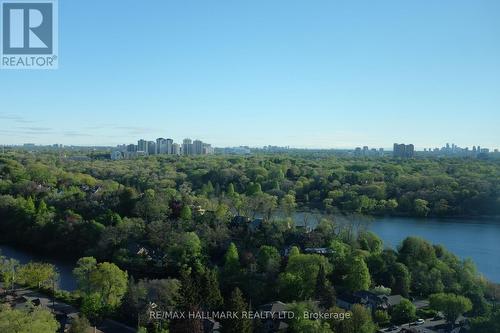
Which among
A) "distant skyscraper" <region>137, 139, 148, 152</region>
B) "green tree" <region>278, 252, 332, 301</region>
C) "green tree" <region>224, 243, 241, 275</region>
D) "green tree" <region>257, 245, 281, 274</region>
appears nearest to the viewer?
"green tree" <region>278, 252, 332, 301</region>

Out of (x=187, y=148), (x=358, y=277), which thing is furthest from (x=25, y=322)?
(x=187, y=148)

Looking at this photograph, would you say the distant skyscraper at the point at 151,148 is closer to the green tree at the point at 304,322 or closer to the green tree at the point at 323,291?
the green tree at the point at 323,291

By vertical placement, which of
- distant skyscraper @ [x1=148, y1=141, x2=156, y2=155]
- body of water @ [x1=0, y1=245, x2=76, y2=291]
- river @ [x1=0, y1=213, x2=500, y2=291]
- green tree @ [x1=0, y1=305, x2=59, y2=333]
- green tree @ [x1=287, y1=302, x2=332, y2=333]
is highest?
distant skyscraper @ [x1=148, y1=141, x2=156, y2=155]

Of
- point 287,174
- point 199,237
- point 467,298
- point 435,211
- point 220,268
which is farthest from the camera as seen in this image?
point 287,174

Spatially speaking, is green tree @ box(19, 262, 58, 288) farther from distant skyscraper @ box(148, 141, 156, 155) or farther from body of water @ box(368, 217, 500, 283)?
distant skyscraper @ box(148, 141, 156, 155)

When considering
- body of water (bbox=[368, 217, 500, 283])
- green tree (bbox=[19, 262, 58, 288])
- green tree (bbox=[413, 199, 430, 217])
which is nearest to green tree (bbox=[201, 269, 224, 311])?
green tree (bbox=[19, 262, 58, 288])

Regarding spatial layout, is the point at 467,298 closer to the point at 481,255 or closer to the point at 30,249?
the point at 481,255

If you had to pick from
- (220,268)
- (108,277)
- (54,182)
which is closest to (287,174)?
(54,182)
